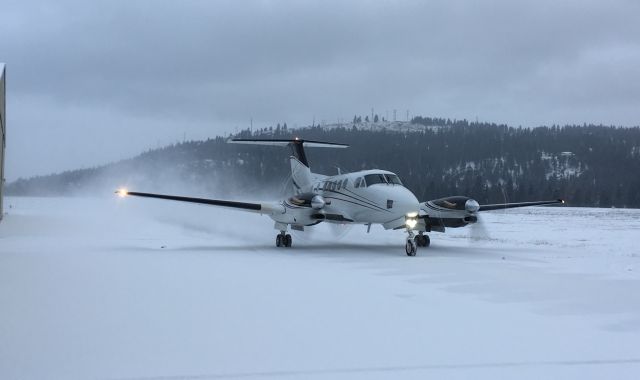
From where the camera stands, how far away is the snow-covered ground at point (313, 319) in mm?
5078

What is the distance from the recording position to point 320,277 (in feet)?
37.6

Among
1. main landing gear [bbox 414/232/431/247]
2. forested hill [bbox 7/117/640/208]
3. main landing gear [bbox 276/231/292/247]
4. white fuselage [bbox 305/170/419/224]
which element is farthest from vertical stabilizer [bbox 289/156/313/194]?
forested hill [bbox 7/117/640/208]

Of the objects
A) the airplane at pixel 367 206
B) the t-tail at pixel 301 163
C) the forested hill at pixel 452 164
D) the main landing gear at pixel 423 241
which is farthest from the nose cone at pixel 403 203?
the forested hill at pixel 452 164

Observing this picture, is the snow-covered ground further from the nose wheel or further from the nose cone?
the nose cone

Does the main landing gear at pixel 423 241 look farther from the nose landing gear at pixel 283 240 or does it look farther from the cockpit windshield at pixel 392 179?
the nose landing gear at pixel 283 240

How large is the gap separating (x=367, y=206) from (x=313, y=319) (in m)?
12.6

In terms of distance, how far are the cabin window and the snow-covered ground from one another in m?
5.83

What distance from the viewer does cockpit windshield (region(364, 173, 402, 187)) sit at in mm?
19781

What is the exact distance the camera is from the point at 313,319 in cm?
710

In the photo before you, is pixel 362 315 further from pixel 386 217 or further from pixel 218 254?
pixel 386 217

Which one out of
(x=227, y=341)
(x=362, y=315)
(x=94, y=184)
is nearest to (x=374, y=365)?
(x=227, y=341)

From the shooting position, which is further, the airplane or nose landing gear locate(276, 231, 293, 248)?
nose landing gear locate(276, 231, 293, 248)

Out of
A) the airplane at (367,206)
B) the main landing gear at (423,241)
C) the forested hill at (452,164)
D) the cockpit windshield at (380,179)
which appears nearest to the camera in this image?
the airplane at (367,206)

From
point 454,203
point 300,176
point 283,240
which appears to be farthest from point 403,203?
point 300,176
